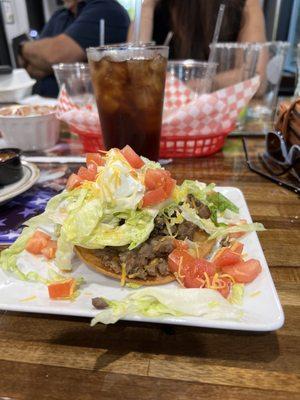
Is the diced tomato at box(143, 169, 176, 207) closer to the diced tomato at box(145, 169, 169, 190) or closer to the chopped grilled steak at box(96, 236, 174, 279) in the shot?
the diced tomato at box(145, 169, 169, 190)

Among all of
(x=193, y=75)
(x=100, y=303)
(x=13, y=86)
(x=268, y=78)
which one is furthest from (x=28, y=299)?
(x=13, y=86)

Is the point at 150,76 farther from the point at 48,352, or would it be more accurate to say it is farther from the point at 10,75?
the point at 10,75

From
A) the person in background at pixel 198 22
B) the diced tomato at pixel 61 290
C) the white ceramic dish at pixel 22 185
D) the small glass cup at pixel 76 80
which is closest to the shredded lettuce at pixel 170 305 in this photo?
the diced tomato at pixel 61 290

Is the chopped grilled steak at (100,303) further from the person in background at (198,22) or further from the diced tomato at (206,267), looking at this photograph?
the person in background at (198,22)

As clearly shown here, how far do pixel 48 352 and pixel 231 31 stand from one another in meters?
3.34

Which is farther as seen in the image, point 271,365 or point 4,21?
point 4,21

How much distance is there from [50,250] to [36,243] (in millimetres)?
54

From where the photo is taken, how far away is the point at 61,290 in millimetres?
810

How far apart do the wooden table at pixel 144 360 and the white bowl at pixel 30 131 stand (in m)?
1.24

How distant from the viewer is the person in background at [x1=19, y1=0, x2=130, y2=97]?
12.8ft

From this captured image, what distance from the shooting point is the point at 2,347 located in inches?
28.7

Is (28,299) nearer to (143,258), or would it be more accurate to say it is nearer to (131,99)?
(143,258)

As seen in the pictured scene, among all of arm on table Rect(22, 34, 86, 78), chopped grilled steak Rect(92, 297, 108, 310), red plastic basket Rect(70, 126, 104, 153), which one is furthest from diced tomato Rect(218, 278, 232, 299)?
arm on table Rect(22, 34, 86, 78)

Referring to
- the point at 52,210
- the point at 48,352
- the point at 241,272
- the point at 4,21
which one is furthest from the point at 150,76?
the point at 4,21
